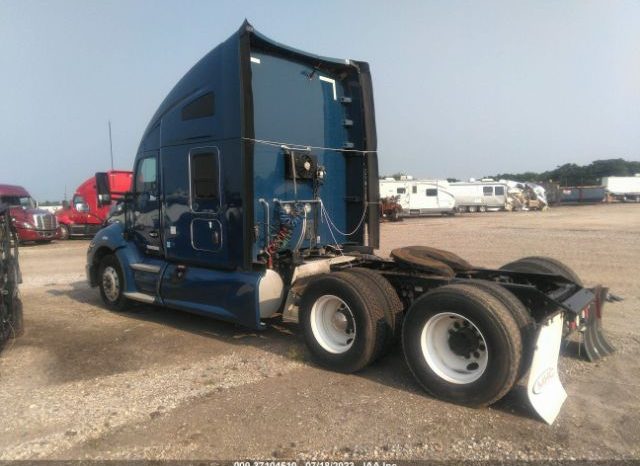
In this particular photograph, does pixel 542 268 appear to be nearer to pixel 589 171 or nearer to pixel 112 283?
pixel 112 283

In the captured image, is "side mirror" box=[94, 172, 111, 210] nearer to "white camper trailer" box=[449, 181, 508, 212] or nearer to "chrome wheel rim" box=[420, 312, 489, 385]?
"chrome wheel rim" box=[420, 312, 489, 385]

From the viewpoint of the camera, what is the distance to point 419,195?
36469mm

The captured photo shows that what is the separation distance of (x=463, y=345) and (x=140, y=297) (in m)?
5.02

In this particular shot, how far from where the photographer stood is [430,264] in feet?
17.4

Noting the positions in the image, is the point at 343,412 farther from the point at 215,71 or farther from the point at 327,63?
the point at 327,63

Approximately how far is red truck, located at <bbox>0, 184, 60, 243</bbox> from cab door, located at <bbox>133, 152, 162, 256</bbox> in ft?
50.1

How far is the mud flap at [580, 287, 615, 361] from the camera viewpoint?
5082mm

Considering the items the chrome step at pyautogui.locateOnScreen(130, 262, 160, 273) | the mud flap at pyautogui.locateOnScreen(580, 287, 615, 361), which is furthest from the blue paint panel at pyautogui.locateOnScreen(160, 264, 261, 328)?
the mud flap at pyautogui.locateOnScreen(580, 287, 615, 361)

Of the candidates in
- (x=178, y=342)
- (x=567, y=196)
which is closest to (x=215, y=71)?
(x=178, y=342)

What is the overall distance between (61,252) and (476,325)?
57.5 ft

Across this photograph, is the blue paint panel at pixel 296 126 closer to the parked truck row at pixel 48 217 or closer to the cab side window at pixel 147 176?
the cab side window at pixel 147 176

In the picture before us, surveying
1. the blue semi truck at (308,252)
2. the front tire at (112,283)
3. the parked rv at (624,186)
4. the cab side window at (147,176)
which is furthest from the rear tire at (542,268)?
the parked rv at (624,186)

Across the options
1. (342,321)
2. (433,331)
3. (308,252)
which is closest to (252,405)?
(342,321)

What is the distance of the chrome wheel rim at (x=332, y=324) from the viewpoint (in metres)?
5.24
